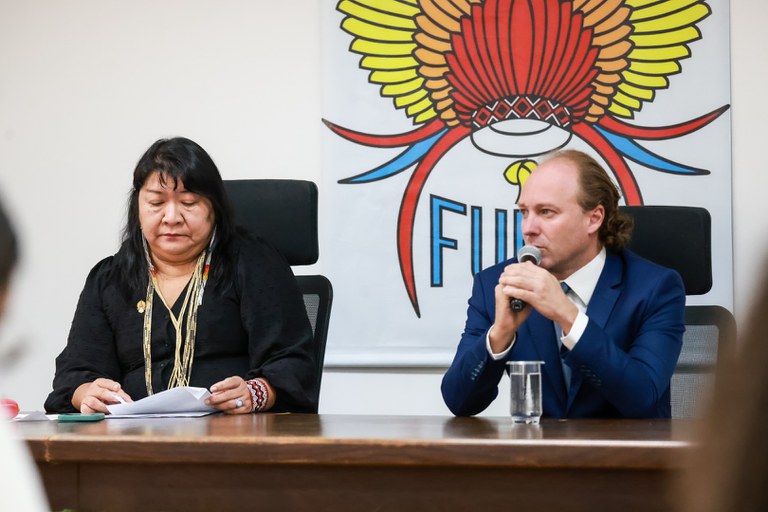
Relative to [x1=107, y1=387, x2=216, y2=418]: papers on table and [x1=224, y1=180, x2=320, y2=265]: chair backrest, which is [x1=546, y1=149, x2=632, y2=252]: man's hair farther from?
[x1=107, y1=387, x2=216, y2=418]: papers on table

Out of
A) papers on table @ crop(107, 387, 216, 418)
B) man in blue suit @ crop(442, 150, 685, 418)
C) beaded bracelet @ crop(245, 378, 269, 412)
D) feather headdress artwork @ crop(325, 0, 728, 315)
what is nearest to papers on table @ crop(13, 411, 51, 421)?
papers on table @ crop(107, 387, 216, 418)

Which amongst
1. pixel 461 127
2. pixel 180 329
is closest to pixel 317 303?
pixel 180 329

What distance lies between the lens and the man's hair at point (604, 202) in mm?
2316

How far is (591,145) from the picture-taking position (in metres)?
3.32

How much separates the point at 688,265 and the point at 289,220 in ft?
3.27

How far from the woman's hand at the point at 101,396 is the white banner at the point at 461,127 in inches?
47.5

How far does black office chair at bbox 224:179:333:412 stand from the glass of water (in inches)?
31.7

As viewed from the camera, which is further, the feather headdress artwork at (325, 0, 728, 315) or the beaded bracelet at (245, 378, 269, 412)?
the feather headdress artwork at (325, 0, 728, 315)

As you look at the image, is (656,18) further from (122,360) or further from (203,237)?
(122,360)

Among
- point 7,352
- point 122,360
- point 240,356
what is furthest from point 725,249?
point 7,352

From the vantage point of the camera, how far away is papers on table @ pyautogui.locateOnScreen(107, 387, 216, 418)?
6.56 feet

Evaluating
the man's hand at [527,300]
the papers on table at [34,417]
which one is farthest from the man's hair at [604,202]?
the papers on table at [34,417]

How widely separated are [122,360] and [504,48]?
168cm

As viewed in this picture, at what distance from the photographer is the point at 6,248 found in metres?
0.52
